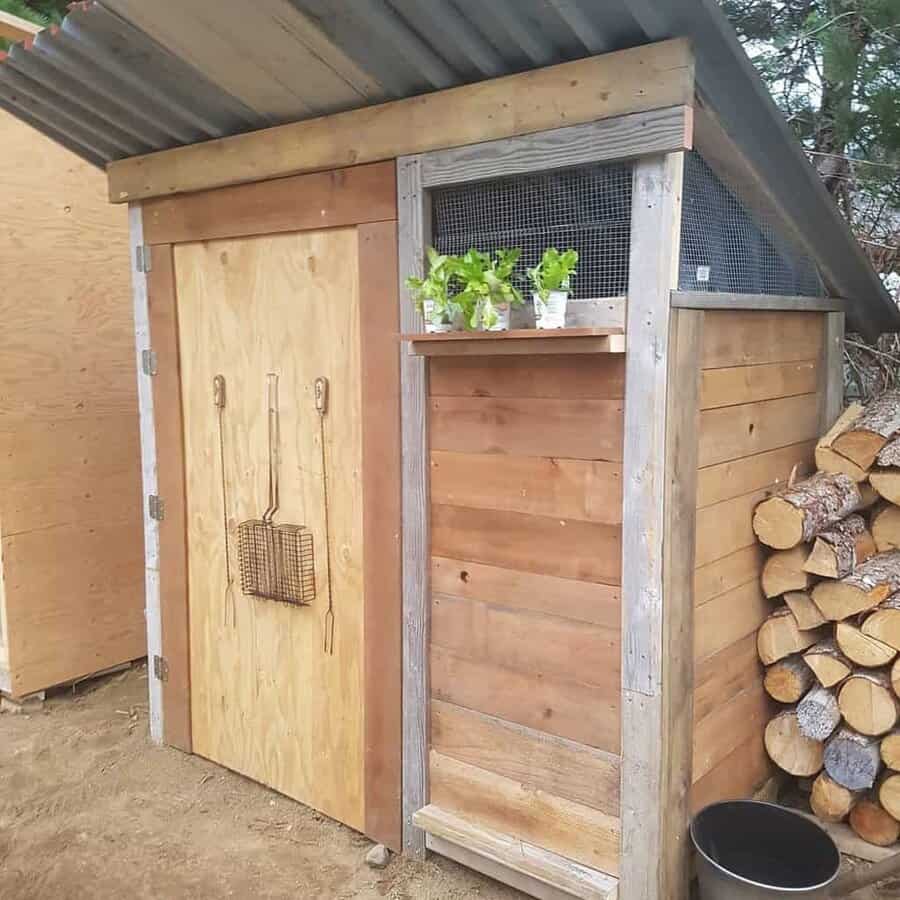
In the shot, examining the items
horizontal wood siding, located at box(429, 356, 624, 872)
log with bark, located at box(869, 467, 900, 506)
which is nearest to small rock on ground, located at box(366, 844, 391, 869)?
horizontal wood siding, located at box(429, 356, 624, 872)

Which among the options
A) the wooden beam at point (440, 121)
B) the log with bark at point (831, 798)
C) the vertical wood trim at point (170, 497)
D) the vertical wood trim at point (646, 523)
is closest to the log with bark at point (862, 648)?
the log with bark at point (831, 798)

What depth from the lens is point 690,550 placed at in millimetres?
2117

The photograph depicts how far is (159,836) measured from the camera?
2.75 metres

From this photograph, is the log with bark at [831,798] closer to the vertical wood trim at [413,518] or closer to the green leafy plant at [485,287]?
the vertical wood trim at [413,518]

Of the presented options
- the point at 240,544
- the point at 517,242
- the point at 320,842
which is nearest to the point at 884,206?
the point at 517,242

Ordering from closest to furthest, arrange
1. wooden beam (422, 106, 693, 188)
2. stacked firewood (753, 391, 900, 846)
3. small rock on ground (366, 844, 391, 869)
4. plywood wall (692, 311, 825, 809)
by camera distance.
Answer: wooden beam (422, 106, 693, 188) → plywood wall (692, 311, 825, 809) → stacked firewood (753, 391, 900, 846) → small rock on ground (366, 844, 391, 869)

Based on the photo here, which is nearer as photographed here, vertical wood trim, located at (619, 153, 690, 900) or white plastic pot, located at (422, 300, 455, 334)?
vertical wood trim, located at (619, 153, 690, 900)

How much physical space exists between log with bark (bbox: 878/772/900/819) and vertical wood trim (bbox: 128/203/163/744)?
96.4 inches

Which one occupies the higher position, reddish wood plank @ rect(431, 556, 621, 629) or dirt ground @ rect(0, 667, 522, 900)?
reddish wood plank @ rect(431, 556, 621, 629)

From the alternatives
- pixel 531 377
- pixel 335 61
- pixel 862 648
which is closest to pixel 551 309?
pixel 531 377

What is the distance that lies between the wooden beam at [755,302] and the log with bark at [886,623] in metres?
0.86

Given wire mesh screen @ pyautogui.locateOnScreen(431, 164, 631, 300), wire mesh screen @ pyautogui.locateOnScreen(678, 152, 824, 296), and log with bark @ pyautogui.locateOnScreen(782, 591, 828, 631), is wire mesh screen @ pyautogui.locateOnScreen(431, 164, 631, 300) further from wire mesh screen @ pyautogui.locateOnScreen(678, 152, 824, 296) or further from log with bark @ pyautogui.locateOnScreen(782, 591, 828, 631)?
log with bark @ pyautogui.locateOnScreen(782, 591, 828, 631)

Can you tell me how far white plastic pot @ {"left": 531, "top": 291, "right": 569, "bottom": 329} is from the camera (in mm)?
1979

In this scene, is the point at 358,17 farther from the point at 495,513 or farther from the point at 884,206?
the point at 884,206
